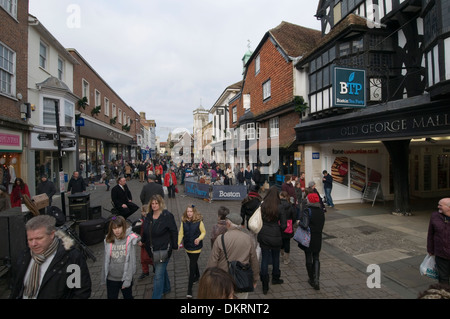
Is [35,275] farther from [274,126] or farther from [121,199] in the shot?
[274,126]

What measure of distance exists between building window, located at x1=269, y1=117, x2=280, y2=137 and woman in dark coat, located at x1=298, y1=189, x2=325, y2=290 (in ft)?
37.0

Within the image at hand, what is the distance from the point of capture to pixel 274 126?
1588cm

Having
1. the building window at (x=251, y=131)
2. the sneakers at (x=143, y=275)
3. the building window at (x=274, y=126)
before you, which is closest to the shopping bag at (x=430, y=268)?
the sneakers at (x=143, y=275)

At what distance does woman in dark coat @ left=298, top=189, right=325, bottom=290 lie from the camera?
4418 millimetres

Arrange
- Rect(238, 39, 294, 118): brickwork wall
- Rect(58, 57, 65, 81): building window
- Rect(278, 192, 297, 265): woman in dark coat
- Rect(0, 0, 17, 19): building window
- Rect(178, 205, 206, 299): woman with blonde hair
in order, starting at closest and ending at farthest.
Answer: Rect(178, 205, 206, 299): woman with blonde hair, Rect(278, 192, 297, 265): woman in dark coat, Rect(0, 0, 17, 19): building window, Rect(238, 39, 294, 118): brickwork wall, Rect(58, 57, 65, 81): building window

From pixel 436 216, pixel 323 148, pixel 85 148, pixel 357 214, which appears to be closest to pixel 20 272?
pixel 436 216

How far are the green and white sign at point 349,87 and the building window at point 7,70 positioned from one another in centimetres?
1325

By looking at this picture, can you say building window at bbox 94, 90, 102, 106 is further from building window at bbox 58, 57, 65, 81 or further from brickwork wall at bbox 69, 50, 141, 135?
building window at bbox 58, 57, 65, 81

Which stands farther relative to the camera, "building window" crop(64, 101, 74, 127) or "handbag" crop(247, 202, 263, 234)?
"building window" crop(64, 101, 74, 127)

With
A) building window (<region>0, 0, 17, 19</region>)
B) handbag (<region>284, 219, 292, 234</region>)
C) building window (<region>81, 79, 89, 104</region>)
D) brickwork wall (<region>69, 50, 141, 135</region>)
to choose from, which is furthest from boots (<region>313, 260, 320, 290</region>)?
building window (<region>81, 79, 89, 104</region>)

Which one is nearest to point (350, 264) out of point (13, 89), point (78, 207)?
point (78, 207)

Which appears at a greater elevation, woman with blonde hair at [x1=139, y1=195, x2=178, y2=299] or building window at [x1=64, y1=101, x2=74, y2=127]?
building window at [x1=64, y1=101, x2=74, y2=127]

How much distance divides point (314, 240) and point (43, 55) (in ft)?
55.2

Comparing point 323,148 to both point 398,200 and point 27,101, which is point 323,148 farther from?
point 27,101
